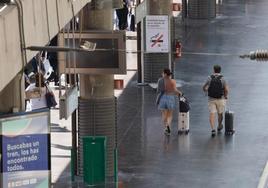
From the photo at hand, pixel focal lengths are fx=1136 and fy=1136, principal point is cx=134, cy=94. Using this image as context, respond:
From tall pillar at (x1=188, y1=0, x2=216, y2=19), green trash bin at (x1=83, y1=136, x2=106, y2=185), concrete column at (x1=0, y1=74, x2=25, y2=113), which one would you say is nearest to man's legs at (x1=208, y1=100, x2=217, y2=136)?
green trash bin at (x1=83, y1=136, x2=106, y2=185)

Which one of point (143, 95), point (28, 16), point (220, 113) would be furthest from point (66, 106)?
point (143, 95)

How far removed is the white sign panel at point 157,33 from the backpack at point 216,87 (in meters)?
4.67

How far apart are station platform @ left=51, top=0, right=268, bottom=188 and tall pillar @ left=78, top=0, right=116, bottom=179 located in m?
0.80

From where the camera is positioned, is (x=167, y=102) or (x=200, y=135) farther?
(x=200, y=135)

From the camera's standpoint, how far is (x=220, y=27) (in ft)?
129

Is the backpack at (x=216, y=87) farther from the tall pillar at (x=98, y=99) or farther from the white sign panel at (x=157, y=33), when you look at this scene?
the white sign panel at (x=157, y=33)

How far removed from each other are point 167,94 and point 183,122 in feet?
2.46

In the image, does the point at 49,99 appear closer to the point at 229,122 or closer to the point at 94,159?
the point at 229,122

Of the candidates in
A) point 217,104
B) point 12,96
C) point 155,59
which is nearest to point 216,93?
point 217,104

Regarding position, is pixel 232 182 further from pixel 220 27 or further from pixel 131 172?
pixel 220 27

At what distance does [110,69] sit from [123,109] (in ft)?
22.7

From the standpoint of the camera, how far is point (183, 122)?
77.3 feet

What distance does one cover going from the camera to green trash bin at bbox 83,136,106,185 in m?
19.4

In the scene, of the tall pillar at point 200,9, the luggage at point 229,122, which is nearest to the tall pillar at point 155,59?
the luggage at point 229,122
